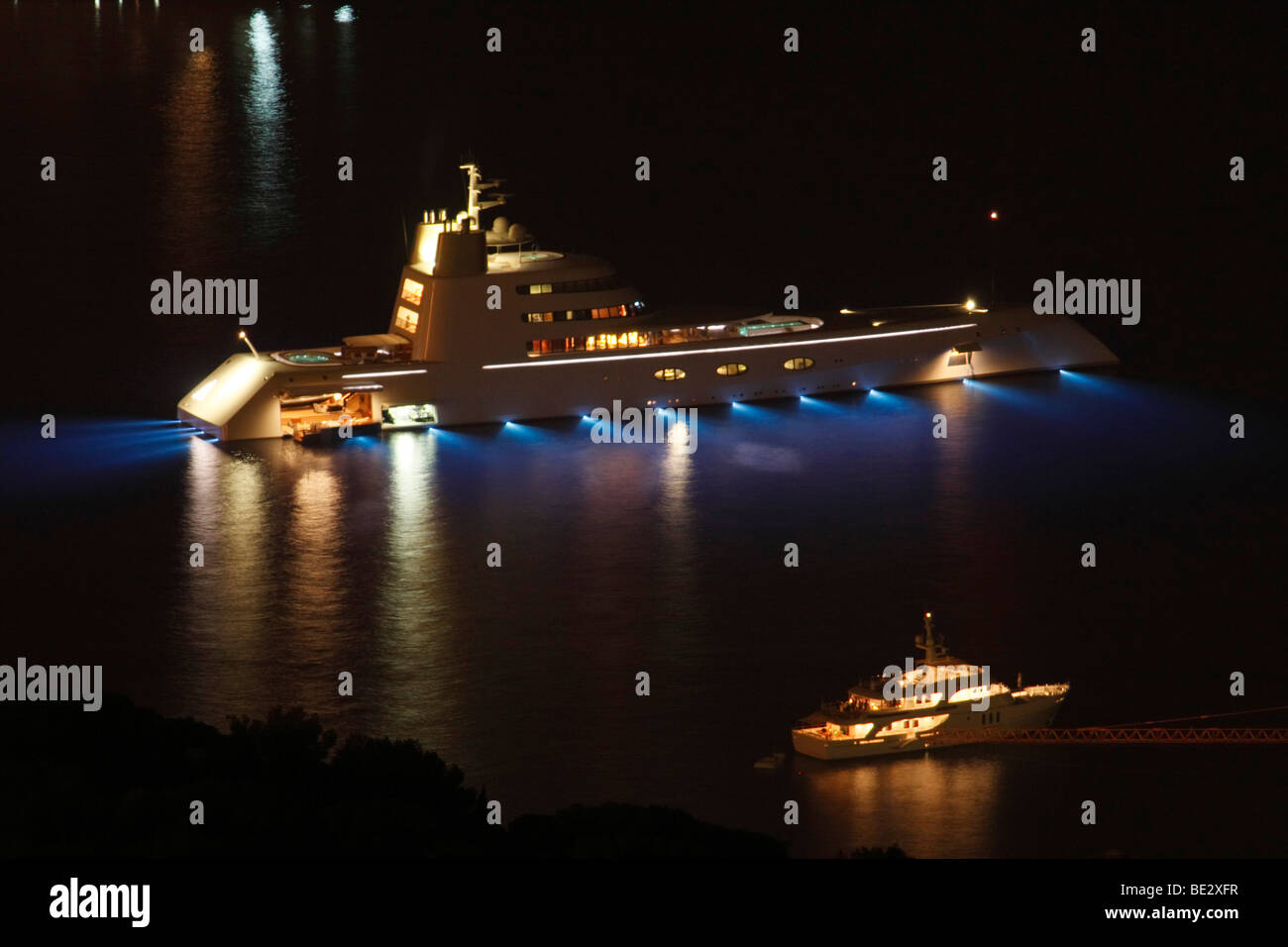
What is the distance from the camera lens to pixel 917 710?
41250mm

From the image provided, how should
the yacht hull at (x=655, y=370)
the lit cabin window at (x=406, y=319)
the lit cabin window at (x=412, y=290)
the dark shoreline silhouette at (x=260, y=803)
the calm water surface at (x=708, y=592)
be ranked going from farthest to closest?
the lit cabin window at (x=406, y=319) < the lit cabin window at (x=412, y=290) < the yacht hull at (x=655, y=370) < the calm water surface at (x=708, y=592) < the dark shoreline silhouette at (x=260, y=803)

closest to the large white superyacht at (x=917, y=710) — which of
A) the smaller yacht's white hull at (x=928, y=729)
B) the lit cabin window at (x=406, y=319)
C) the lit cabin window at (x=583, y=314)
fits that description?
the smaller yacht's white hull at (x=928, y=729)

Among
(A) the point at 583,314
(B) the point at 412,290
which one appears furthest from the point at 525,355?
(B) the point at 412,290

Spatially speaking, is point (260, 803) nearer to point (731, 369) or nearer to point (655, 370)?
point (655, 370)

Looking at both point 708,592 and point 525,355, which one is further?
point 525,355

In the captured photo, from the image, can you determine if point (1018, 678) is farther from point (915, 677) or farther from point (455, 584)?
point (455, 584)

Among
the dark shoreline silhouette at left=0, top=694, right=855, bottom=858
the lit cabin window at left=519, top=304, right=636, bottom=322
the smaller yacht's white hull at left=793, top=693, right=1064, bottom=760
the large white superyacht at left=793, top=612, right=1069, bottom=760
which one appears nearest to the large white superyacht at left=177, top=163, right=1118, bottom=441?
the lit cabin window at left=519, top=304, right=636, bottom=322

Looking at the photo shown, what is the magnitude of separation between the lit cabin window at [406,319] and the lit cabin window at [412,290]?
10.9 inches

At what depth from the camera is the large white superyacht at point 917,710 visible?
133 feet

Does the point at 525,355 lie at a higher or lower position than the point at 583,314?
lower

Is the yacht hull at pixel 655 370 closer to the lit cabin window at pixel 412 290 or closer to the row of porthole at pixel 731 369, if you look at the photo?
the row of porthole at pixel 731 369

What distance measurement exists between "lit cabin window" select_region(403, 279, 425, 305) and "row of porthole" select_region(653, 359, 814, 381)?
6565 mm

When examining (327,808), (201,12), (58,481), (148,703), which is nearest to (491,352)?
(58,481)

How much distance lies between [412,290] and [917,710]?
84.3 ft
